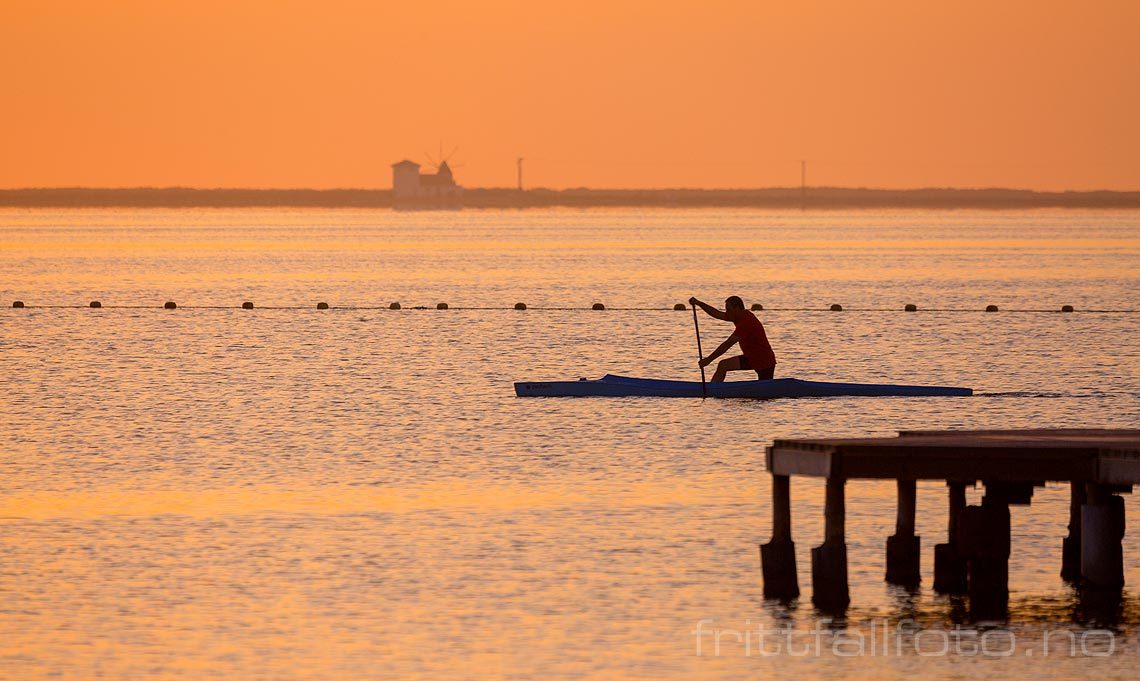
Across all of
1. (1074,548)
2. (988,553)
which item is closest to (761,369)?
(1074,548)

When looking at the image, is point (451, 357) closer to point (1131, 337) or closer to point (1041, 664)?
point (1131, 337)

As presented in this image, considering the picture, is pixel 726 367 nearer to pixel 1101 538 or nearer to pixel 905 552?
pixel 905 552

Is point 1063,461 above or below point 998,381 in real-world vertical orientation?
above

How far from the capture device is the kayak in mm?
38406

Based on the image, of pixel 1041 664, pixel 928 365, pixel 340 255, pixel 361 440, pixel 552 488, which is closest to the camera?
pixel 1041 664

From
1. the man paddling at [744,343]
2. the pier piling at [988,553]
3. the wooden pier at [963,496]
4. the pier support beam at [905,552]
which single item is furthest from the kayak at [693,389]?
the pier piling at [988,553]

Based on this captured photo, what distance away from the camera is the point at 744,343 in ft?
123

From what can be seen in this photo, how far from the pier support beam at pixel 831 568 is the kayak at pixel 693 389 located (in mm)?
18063

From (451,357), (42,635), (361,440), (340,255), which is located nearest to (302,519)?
(42,635)

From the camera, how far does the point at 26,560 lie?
72.8 feet

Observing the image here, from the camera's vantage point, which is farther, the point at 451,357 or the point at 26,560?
the point at 451,357

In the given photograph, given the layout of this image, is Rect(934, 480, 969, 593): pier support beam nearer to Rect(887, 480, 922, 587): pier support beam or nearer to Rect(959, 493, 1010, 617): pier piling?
Rect(887, 480, 922, 587): pier support beam

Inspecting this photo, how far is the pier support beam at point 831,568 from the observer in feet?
62.7

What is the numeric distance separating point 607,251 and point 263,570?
155144 mm
